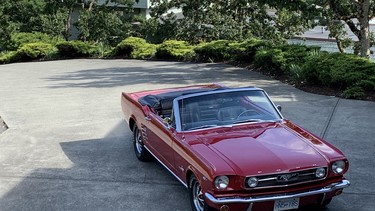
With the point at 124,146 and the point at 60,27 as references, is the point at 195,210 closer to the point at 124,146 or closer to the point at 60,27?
the point at 124,146

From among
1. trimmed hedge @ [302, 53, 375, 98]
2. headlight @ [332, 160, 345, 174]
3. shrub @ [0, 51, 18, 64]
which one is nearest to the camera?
headlight @ [332, 160, 345, 174]

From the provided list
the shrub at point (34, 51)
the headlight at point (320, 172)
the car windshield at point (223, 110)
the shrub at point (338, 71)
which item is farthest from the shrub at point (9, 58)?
the headlight at point (320, 172)

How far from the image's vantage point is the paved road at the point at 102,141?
6.62 m

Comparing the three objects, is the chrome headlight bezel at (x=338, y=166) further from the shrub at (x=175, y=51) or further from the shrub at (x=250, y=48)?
the shrub at (x=175, y=51)

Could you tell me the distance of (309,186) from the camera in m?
5.41

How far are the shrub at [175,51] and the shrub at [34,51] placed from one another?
20.3 ft

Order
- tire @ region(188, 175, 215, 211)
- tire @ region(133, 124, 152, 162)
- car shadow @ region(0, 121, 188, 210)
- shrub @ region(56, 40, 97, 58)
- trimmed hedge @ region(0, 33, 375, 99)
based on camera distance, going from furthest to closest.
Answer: shrub @ region(56, 40, 97, 58) < trimmed hedge @ region(0, 33, 375, 99) < tire @ region(133, 124, 152, 162) < car shadow @ region(0, 121, 188, 210) < tire @ region(188, 175, 215, 211)

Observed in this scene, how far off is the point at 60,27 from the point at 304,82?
20.3 m

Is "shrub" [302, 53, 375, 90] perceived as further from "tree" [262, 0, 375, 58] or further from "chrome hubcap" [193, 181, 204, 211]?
"chrome hubcap" [193, 181, 204, 211]

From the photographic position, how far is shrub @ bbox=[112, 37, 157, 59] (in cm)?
2269

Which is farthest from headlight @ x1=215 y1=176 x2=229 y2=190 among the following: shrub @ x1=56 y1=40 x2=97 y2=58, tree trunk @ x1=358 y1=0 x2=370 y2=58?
shrub @ x1=56 y1=40 x2=97 y2=58

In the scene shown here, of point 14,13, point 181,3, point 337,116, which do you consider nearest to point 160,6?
point 181,3

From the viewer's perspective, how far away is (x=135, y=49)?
23156 mm

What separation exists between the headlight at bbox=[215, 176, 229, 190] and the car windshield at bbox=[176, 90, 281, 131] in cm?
132
